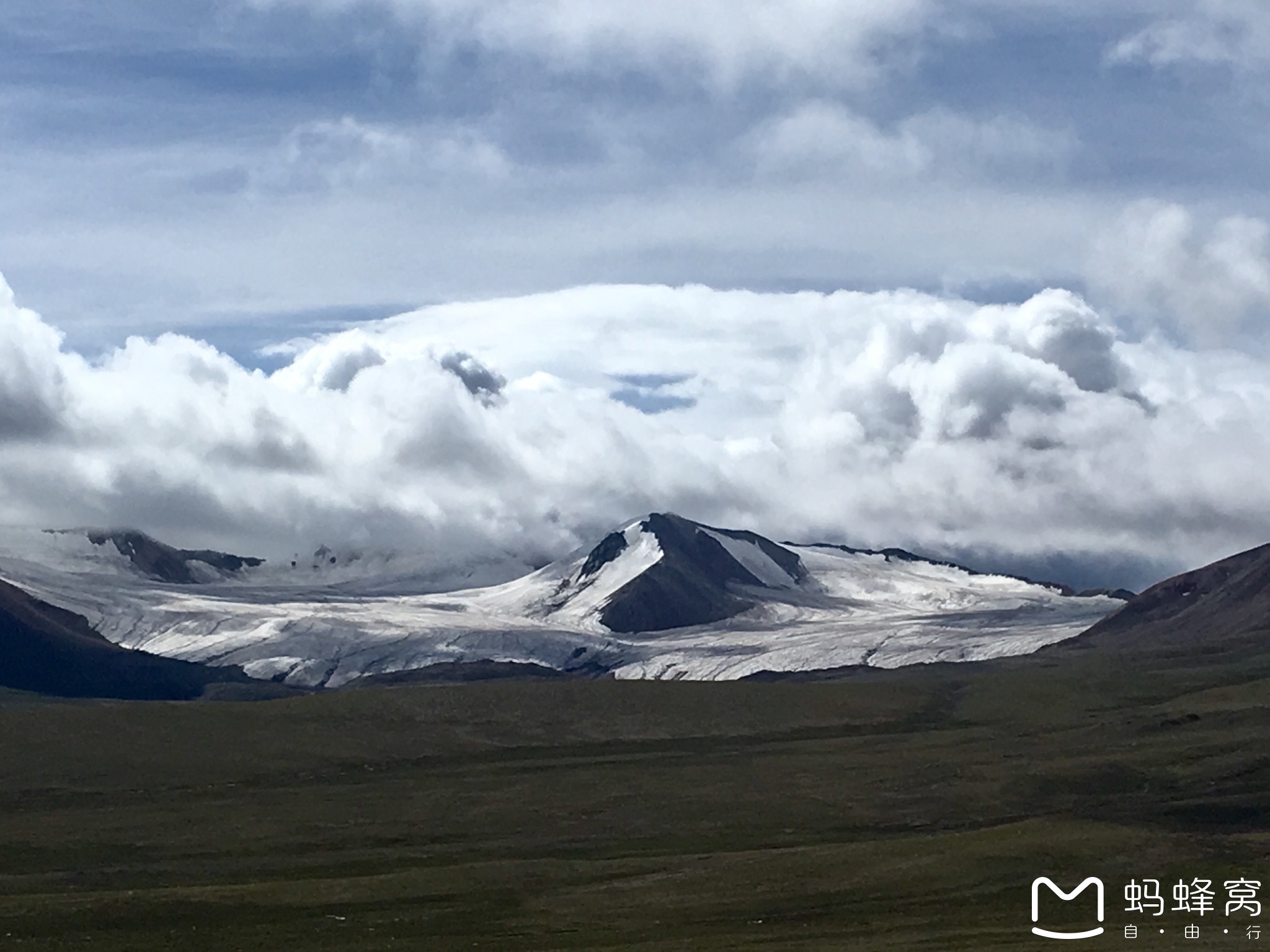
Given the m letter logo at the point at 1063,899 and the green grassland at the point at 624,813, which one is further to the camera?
the green grassland at the point at 624,813

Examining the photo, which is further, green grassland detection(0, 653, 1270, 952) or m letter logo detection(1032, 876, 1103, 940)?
green grassland detection(0, 653, 1270, 952)

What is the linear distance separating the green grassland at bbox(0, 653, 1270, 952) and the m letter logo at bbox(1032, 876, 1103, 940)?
35.6 inches

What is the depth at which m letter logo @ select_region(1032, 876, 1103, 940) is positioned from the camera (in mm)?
75125

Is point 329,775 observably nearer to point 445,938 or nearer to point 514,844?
point 514,844

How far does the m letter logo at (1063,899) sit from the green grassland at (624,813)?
2.97 ft

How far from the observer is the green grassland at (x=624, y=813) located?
3366 inches

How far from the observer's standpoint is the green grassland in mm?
85500

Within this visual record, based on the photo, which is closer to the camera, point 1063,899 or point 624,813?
point 1063,899

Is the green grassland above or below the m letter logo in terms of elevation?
above

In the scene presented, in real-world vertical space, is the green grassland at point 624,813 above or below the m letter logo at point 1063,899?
above

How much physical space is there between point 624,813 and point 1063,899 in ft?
148

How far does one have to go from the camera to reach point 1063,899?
87.5 m

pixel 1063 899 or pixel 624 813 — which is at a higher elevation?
pixel 624 813

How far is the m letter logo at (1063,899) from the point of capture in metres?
75.1
